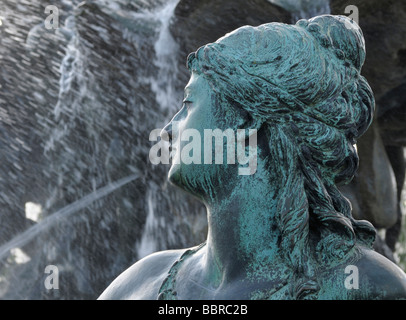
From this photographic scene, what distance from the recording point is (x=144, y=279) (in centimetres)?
261

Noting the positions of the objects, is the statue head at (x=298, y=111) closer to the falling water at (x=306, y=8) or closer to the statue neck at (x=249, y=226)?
the statue neck at (x=249, y=226)

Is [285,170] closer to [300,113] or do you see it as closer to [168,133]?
[300,113]

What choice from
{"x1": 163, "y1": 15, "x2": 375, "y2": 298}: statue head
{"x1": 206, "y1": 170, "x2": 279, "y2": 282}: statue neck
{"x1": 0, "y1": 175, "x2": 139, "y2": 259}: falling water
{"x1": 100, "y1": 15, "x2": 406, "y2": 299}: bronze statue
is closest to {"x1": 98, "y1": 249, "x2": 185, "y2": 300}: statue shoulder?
{"x1": 100, "y1": 15, "x2": 406, "y2": 299}: bronze statue

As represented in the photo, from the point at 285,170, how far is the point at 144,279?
1.78 feet

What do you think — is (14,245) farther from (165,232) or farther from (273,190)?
(273,190)

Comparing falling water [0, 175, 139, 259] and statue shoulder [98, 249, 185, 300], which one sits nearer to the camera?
statue shoulder [98, 249, 185, 300]

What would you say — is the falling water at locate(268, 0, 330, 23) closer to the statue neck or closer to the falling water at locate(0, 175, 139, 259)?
the falling water at locate(0, 175, 139, 259)

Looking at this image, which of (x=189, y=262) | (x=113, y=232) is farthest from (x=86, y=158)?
(x=189, y=262)

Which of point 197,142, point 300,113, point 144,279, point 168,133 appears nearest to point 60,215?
point 144,279

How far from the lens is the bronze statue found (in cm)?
232

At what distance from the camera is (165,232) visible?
5.91 m

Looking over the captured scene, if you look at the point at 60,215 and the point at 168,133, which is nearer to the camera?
the point at 168,133

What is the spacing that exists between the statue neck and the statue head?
0.04 m

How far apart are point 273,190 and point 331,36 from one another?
1.40 ft
